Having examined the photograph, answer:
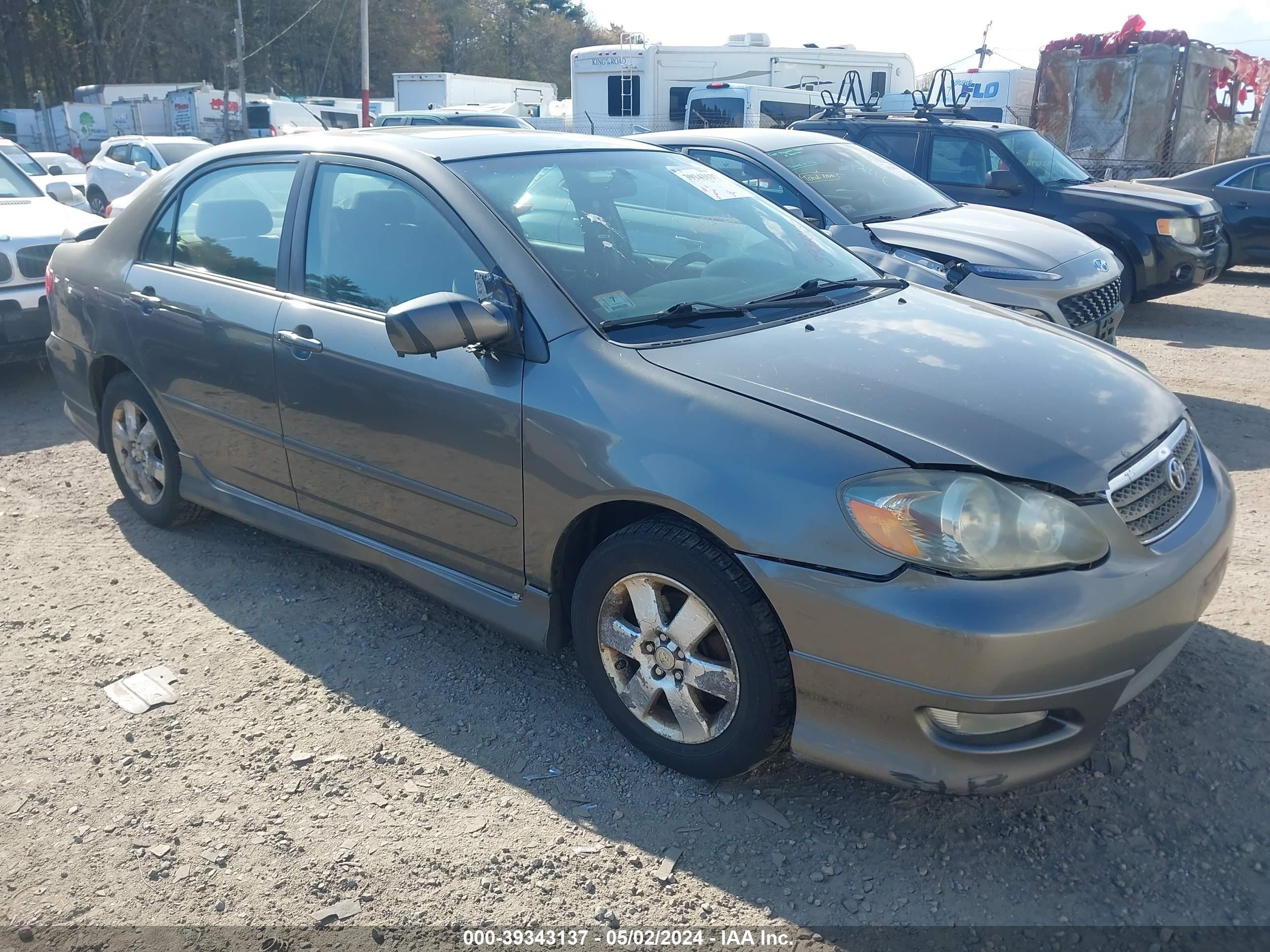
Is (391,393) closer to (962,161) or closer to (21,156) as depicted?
(962,161)

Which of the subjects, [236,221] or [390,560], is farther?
[236,221]

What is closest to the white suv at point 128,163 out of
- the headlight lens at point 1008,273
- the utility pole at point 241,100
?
the utility pole at point 241,100

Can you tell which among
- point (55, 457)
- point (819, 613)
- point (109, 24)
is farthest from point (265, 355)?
point (109, 24)

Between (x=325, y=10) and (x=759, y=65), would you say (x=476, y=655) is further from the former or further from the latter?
(x=325, y=10)

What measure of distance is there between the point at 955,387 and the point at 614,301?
1.03 meters

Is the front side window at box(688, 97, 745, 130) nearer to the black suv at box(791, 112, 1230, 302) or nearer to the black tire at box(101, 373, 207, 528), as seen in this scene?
the black suv at box(791, 112, 1230, 302)

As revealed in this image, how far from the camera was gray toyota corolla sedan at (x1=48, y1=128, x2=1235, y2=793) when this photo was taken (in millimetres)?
2418

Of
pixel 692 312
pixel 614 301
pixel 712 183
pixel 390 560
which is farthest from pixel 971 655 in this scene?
Result: pixel 712 183

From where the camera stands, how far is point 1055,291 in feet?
21.0

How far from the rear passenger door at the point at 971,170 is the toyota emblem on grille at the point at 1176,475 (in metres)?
7.10

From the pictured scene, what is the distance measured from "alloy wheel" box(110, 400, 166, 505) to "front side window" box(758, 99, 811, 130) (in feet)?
46.1

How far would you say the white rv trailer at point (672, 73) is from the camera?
1944 cm

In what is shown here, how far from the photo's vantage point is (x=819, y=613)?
8.05 feet

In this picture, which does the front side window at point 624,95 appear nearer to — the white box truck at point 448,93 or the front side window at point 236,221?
the white box truck at point 448,93
